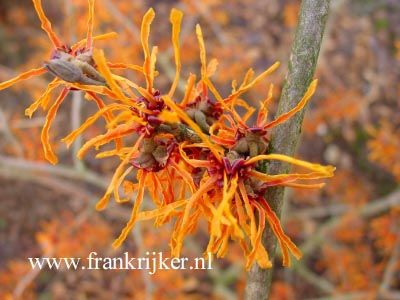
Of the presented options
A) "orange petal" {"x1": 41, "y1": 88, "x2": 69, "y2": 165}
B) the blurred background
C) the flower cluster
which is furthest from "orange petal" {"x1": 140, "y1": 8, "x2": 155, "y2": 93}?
the blurred background

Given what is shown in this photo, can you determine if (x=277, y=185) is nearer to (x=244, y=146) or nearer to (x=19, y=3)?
(x=244, y=146)

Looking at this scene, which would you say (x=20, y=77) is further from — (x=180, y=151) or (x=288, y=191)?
(x=288, y=191)

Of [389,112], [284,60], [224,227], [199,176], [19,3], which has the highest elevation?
[19,3]

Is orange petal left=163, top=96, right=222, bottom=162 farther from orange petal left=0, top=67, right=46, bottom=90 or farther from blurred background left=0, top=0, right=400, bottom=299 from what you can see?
blurred background left=0, top=0, right=400, bottom=299

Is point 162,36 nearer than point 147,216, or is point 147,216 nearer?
point 147,216

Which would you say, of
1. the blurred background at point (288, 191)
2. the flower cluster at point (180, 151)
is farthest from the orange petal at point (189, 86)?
the blurred background at point (288, 191)

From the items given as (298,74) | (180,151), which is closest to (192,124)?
(180,151)

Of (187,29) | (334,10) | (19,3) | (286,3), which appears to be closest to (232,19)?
(286,3)
